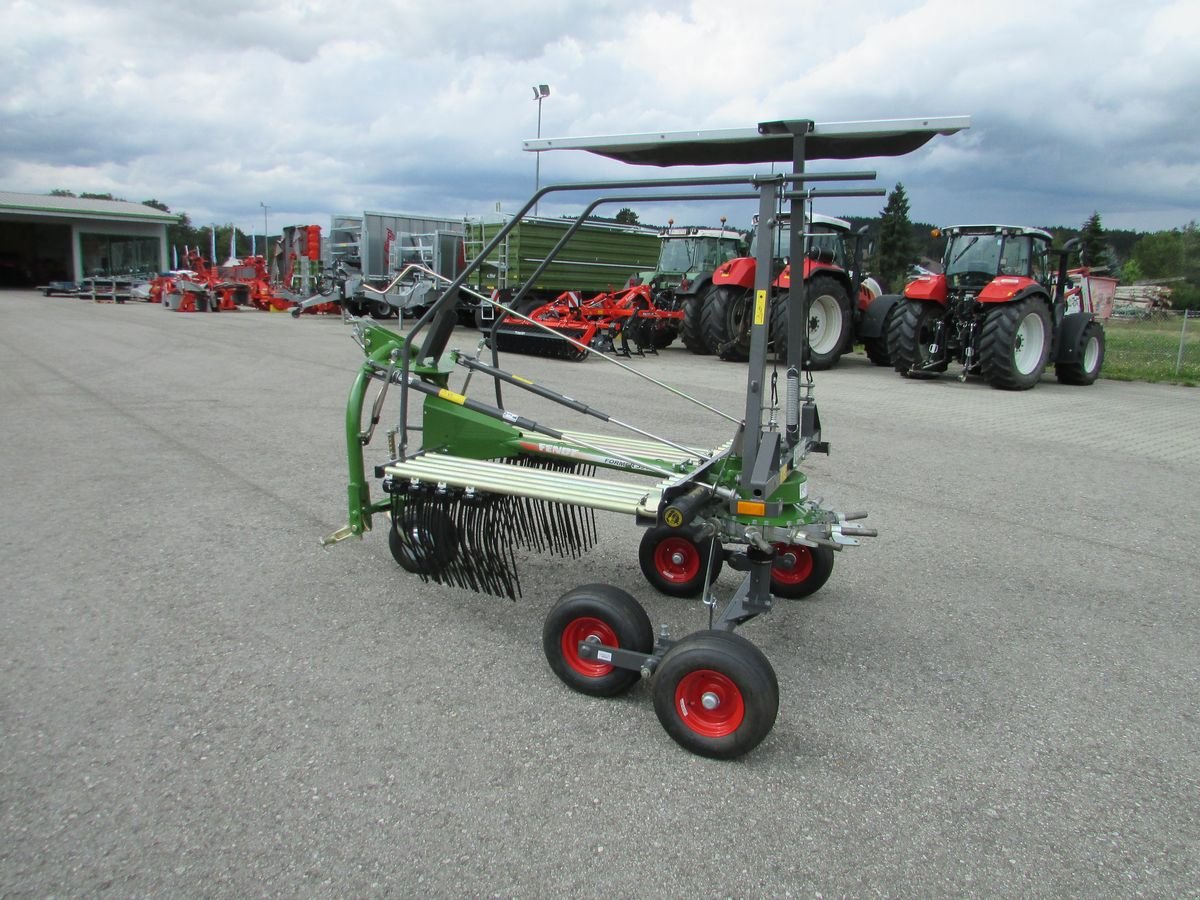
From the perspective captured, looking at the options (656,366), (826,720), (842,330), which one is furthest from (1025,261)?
(826,720)

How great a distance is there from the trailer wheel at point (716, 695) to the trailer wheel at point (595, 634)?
21 centimetres

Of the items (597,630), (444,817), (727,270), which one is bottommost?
(444,817)

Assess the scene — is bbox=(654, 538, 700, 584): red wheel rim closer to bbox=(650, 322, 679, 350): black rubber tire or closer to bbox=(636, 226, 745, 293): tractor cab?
bbox=(650, 322, 679, 350): black rubber tire

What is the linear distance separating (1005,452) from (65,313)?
23.8 meters

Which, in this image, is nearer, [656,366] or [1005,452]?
[1005,452]

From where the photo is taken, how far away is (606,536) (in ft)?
16.5

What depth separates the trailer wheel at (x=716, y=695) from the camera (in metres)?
2.68

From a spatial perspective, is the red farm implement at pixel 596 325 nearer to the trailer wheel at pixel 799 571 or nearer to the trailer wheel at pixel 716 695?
Result: the trailer wheel at pixel 799 571

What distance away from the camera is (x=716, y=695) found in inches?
109

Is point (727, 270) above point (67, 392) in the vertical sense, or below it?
above

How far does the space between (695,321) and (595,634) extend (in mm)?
11975

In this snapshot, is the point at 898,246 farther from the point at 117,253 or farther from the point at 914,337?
the point at 914,337

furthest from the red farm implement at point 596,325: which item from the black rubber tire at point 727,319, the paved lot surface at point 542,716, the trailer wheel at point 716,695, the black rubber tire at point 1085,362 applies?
the trailer wheel at point 716,695

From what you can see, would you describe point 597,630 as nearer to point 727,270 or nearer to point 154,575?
point 154,575
